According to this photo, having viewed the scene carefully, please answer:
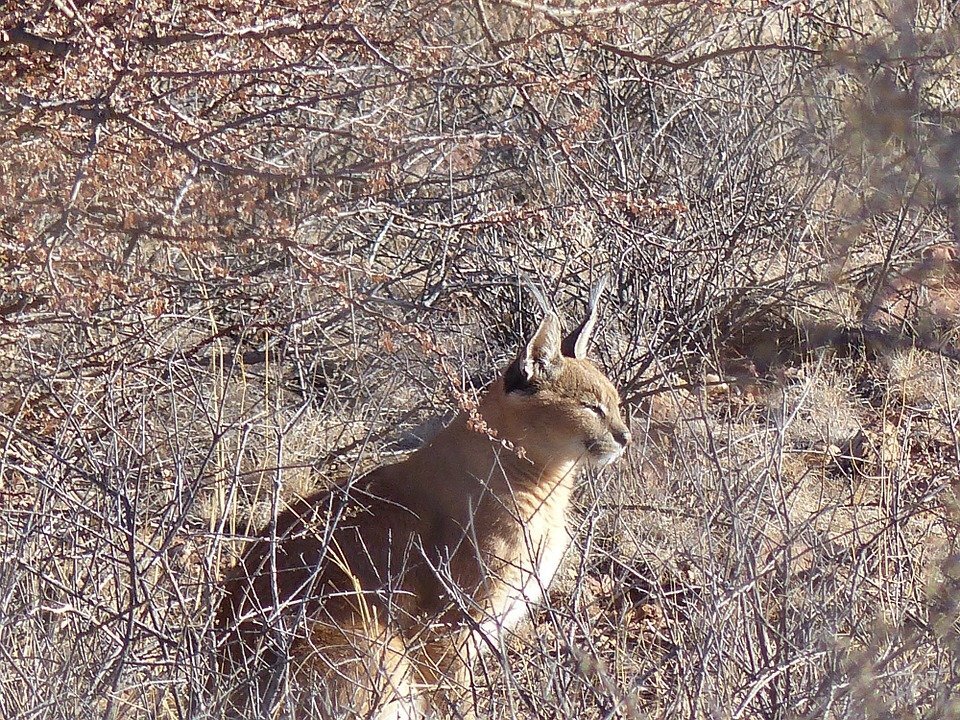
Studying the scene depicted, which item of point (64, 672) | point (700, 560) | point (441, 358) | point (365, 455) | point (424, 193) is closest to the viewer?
point (64, 672)

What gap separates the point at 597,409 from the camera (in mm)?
5746

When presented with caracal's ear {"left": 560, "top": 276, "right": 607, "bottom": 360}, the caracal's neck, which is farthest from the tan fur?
caracal's ear {"left": 560, "top": 276, "right": 607, "bottom": 360}

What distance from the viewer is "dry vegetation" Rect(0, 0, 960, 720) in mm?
3449

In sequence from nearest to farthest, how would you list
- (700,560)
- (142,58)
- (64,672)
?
(64,672)
(700,560)
(142,58)

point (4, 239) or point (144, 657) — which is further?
point (4, 239)

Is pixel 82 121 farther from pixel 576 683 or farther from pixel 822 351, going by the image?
pixel 822 351

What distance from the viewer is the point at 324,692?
4422 mm

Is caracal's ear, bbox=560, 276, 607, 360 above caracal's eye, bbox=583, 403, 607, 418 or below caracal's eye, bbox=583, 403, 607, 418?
above

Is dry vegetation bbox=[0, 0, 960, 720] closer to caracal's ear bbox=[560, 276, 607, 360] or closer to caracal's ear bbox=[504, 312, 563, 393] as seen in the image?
caracal's ear bbox=[504, 312, 563, 393]

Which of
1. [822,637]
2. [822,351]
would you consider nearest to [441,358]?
[822,637]

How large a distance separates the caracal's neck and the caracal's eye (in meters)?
0.22

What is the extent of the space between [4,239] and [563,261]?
3.53 meters

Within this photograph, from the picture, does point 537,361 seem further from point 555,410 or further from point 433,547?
point 433,547

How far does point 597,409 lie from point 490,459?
27.0 inches
